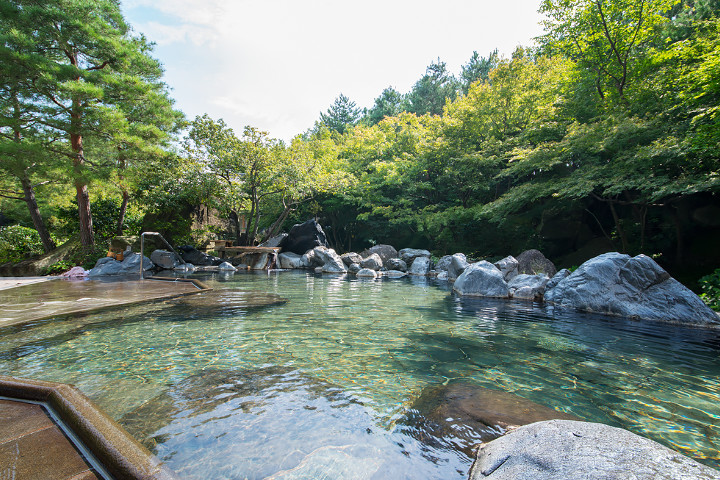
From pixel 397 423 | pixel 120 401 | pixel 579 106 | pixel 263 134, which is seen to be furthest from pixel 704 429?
pixel 263 134

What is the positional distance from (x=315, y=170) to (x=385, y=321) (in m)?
15.1

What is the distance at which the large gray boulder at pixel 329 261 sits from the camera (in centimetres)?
1859

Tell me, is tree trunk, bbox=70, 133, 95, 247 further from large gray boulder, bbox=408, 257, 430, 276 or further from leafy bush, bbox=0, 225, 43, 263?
large gray boulder, bbox=408, 257, 430, 276

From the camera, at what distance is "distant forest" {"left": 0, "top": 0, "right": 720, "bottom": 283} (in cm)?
985

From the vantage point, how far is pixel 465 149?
1847cm

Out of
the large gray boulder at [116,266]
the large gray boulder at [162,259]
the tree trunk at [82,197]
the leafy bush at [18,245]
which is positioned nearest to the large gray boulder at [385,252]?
the large gray boulder at [162,259]

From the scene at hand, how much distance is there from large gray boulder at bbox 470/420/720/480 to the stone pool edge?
6.27 feet

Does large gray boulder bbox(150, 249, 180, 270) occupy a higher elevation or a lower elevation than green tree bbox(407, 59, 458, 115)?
lower

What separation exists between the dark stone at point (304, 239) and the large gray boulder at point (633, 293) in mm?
15754

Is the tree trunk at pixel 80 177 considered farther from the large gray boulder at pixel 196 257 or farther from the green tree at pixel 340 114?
the green tree at pixel 340 114

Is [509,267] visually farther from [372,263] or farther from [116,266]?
Answer: [116,266]

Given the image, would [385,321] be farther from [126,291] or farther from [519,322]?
[126,291]

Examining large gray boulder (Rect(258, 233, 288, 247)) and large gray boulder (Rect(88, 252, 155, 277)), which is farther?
large gray boulder (Rect(258, 233, 288, 247))

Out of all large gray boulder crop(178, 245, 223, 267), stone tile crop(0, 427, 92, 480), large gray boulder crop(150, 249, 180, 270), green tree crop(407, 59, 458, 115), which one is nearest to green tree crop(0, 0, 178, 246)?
large gray boulder crop(150, 249, 180, 270)
